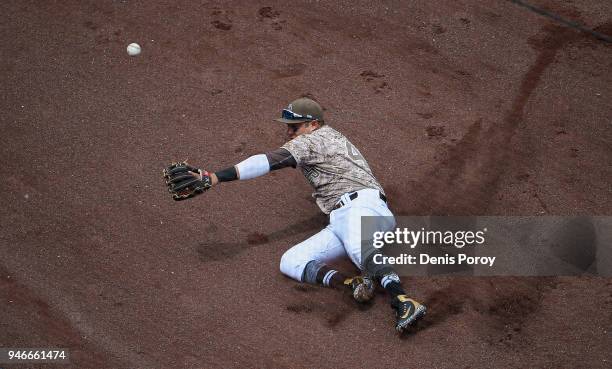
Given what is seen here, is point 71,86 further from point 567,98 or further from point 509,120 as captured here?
point 567,98

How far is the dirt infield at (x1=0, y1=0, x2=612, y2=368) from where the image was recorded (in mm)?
6320

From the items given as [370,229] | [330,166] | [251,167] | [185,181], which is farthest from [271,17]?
[370,229]

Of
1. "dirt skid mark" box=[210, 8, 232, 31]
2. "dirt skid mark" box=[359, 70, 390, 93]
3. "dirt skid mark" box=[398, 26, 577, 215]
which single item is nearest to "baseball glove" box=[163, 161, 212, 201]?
"dirt skid mark" box=[398, 26, 577, 215]

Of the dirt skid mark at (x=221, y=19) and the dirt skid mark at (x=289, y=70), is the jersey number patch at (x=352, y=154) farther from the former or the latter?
the dirt skid mark at (x=221, y=19)

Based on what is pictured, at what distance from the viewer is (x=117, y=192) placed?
771cm

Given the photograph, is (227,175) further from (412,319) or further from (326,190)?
(412,319)

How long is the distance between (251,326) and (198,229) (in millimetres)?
1312

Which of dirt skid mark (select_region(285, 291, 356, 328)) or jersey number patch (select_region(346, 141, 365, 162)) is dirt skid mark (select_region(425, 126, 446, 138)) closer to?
jersey number patch (select_region(346, 141, 365, 162))

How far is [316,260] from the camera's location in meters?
6.76

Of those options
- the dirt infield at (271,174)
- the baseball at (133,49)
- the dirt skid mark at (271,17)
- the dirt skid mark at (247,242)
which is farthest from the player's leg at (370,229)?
the baseball at (133,49)

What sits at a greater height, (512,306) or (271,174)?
(512,306)

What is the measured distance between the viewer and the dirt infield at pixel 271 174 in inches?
249

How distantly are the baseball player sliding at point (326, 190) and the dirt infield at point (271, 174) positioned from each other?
230mm

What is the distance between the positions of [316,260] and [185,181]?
4.23ft
